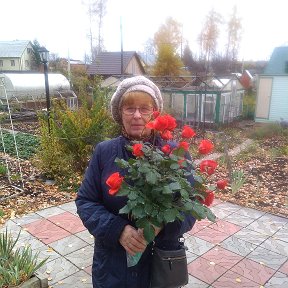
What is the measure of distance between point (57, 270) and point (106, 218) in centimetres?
195

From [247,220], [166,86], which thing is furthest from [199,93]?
[247,220]

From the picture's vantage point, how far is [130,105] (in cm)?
151

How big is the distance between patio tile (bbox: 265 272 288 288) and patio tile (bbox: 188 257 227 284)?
431mm

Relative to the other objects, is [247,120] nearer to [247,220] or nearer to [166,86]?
[166,86]

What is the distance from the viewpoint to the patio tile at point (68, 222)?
383 centimetres

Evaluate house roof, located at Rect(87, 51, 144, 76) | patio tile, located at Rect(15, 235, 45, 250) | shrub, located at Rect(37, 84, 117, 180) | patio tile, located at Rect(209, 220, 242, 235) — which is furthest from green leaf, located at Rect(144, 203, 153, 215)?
house roof, located at Rect(87, 51, 144, 76)

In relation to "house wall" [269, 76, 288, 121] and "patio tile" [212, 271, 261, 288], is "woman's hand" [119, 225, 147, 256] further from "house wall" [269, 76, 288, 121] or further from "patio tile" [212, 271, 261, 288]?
"house wall" [269, 76, 288, 121]

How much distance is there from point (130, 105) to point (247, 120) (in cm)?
1671

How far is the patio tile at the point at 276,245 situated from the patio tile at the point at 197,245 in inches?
26.6

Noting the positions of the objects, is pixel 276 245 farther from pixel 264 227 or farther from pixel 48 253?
pixel 48 253

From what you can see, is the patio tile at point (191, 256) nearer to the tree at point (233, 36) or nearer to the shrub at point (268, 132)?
the shrub at point (268, 132)

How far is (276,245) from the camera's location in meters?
3.52

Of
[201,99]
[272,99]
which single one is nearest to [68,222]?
[201,99]

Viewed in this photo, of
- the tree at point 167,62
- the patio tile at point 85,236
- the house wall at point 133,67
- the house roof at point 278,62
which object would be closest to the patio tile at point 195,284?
the patio tile at point 85,236
